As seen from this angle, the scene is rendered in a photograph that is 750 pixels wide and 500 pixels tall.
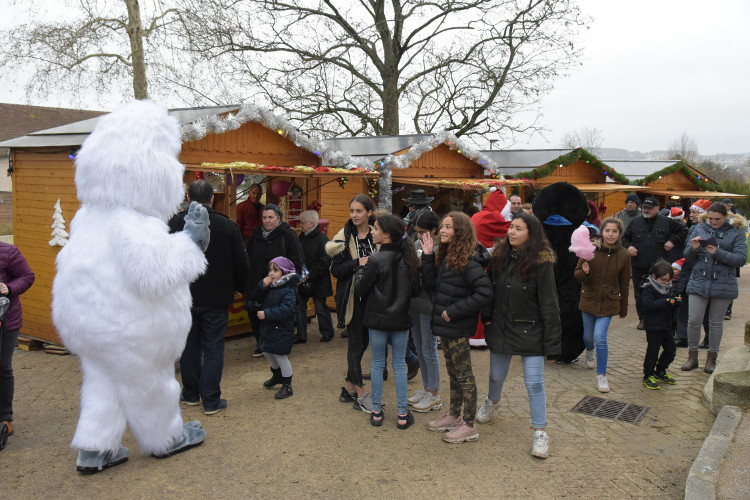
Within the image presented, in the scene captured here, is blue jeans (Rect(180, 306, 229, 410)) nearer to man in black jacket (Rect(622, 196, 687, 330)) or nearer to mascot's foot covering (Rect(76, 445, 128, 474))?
mascot's foot covering (Rect(76, 445, 128, 474))

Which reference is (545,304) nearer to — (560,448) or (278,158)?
(560,448)

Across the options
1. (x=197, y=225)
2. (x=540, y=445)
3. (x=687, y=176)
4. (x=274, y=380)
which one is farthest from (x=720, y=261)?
(x=687, y=176)

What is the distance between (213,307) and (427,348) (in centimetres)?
184

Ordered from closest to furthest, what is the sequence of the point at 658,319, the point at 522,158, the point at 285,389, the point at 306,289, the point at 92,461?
1. the point at 92,461
2. the point at 285,389
3. the point at 658,319
4. the point at 306,289
5. the point at 522,158

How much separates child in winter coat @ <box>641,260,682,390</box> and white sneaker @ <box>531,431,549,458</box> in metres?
2.09

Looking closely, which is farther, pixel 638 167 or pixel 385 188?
pixel 638 167

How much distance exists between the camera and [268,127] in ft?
25.4

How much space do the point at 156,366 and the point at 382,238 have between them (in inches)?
72.9

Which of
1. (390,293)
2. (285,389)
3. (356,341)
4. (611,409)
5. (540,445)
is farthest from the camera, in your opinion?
(285,389)

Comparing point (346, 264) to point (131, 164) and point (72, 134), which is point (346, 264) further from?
point (72, 134)

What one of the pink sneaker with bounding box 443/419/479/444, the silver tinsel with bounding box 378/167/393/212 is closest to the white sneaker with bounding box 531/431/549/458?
the pink sneaker with bounding box 443/419/479/444

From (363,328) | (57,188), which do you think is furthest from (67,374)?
(363,328)

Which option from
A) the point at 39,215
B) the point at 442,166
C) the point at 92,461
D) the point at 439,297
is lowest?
the point at 92,461

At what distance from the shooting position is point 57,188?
6523 millimetres
